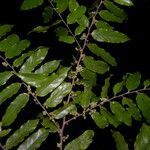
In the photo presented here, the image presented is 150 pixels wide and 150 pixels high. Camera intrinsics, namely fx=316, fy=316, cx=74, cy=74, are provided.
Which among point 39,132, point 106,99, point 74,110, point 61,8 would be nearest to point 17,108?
point 39,132

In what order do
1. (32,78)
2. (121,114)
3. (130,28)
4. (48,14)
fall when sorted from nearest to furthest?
(32,78)
(121,114)
(48,14)
(130,28)

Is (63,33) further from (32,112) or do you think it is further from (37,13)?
(37,13)

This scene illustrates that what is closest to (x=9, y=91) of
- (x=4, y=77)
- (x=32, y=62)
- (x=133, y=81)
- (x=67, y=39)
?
(x=4, y=77)

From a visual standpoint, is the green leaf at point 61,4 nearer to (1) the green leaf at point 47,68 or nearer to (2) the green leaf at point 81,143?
(1) the green leaf at point 47,68

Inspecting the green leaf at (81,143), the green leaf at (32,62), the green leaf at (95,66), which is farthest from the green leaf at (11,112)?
the green leaf at (95,66)

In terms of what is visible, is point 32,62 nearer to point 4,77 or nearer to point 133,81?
point 4,77

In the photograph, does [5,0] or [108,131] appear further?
[5,0]

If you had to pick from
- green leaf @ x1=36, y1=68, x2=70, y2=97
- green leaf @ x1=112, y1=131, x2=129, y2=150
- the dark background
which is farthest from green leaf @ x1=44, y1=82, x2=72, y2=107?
the dark background
